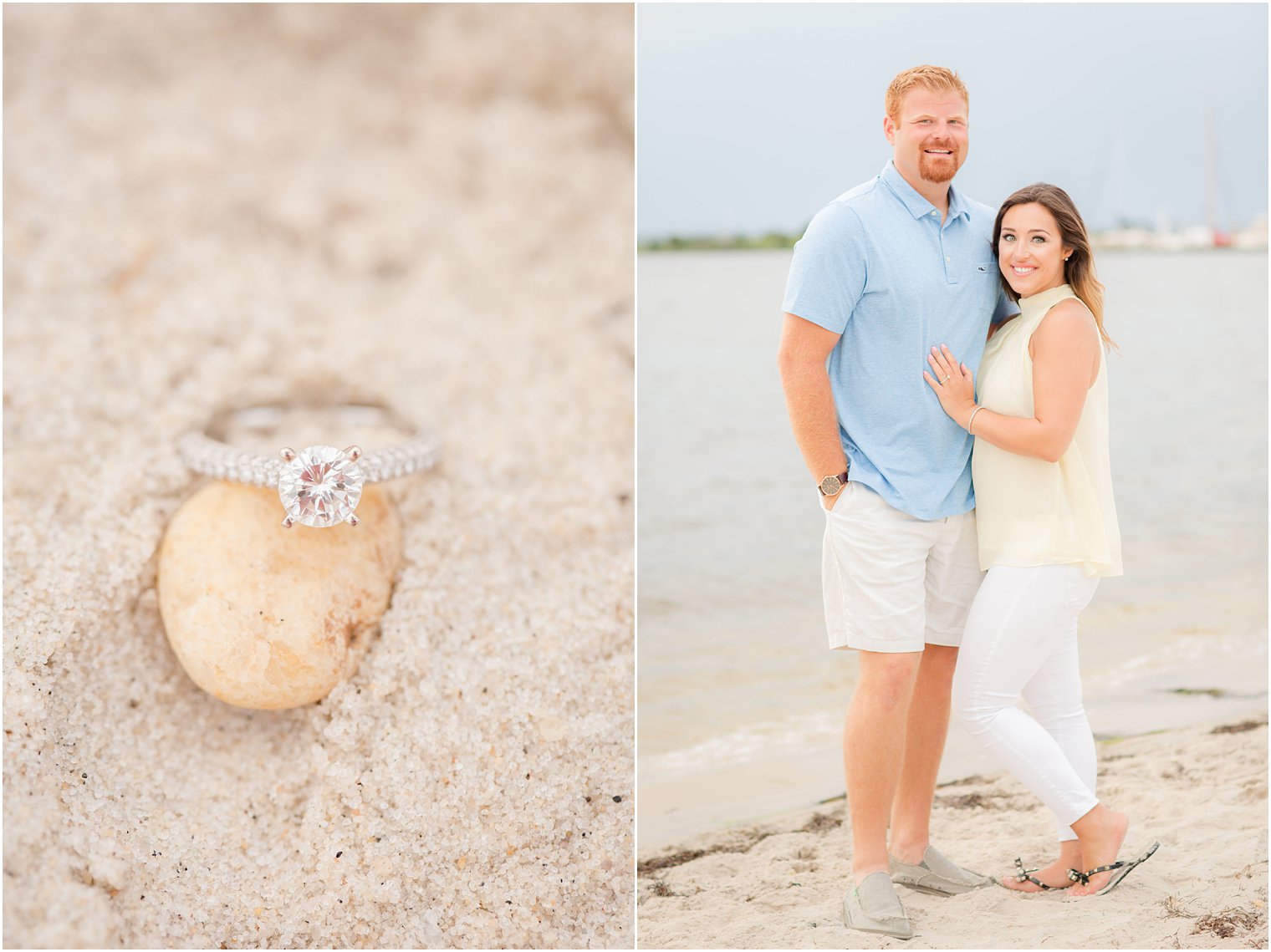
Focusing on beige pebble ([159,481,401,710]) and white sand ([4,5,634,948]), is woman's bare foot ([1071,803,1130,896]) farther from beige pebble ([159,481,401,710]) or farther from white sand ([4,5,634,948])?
beige pebble ([159,481,401,710])

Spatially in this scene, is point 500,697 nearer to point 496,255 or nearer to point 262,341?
point 262,341

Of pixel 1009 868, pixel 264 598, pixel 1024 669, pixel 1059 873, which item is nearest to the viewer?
pixel 264 598

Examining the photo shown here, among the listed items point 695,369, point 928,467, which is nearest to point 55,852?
point 928,467

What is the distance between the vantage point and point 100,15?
118 inches

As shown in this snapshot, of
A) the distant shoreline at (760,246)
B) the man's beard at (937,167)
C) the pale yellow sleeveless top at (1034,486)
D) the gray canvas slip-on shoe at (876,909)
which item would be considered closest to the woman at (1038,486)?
the pale yellow sleeveless top at (1034,486)

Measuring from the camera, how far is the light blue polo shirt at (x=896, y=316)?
1665 millimetres

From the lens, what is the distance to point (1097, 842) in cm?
182

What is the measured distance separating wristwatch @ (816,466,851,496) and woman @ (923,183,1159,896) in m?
0.21

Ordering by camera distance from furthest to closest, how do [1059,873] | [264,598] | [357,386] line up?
[357,386], [1059,873], [264,598]

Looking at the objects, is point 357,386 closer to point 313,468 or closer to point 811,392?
point 313,468

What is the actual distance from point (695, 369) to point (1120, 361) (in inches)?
91.4

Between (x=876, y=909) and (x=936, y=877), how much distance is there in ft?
0.73

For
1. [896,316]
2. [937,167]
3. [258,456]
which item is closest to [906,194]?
[937,167]

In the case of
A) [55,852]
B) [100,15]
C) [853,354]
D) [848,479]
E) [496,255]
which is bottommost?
[55,852]
